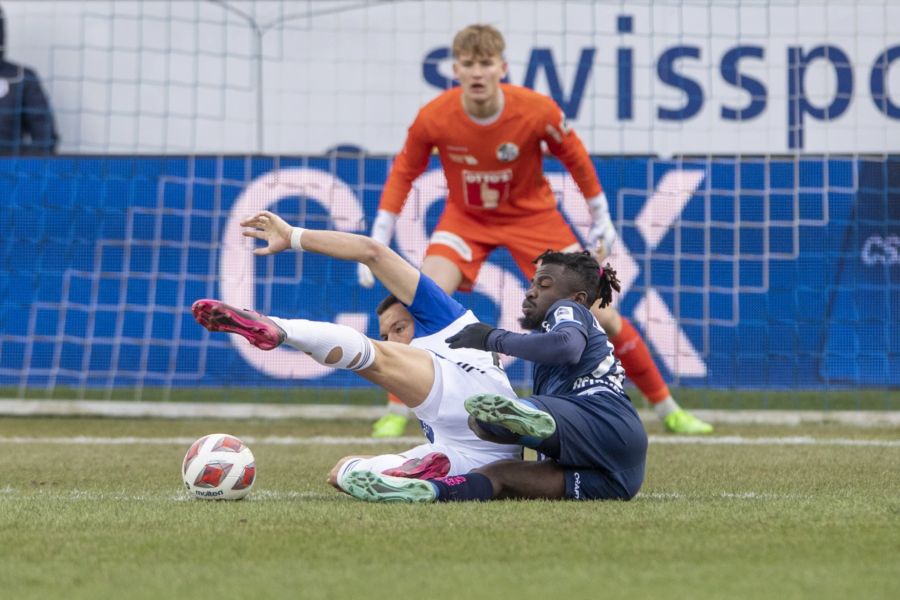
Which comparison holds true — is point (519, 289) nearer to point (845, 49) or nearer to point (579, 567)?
point (845, 49)

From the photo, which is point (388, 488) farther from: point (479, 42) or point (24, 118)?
point (24, 118)

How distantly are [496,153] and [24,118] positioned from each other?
6.08 meters

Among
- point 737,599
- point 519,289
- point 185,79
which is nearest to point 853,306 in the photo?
point 519,289

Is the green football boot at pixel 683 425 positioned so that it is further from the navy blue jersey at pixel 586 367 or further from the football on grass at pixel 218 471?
the football on grass at pixel 218 471

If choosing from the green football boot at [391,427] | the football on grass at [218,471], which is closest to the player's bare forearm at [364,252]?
the football on grass at [218,471]

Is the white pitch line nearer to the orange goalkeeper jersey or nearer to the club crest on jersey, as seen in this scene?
the orange goalkeeper jersey

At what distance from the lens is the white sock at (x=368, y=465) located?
4.81m

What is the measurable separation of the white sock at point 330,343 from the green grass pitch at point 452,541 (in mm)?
497

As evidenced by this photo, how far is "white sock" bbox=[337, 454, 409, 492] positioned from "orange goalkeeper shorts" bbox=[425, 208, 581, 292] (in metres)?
2.99

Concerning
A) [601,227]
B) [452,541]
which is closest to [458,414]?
[452,541]

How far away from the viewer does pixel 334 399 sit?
10055mm

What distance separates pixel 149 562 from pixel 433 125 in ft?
14.7

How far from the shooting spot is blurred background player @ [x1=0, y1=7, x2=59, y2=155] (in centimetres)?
1212

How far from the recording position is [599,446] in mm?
4742
